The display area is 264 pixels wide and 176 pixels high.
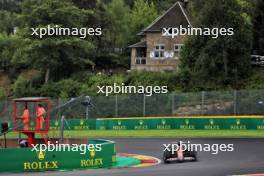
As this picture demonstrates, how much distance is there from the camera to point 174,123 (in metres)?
44.2

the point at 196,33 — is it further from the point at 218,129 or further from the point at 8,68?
the point at 8,68

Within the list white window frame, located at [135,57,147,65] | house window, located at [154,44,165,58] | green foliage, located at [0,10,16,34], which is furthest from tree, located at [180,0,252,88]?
green foliage, located at [0,10,16,34]

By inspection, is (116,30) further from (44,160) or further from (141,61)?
(44,160)

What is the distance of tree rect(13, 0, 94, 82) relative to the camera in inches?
2665

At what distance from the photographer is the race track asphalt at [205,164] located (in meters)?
19.0

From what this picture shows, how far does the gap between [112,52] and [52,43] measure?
51.1 feet

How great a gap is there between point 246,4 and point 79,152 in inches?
1917

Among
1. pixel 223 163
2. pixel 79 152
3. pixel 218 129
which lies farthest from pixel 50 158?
pixel 218 129

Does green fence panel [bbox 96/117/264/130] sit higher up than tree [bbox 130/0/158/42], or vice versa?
tree [bbox 130/0/158/42]

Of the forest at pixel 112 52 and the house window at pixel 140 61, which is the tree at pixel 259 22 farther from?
the house window at pixel 140 61

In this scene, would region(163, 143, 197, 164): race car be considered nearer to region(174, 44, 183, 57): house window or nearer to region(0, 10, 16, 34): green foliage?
region(174, 44, 183, 57): house window

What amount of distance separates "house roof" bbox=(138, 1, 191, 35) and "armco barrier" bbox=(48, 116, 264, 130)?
1101 inches

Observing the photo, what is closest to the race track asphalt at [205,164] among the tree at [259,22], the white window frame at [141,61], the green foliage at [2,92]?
the green foliage at [2,92]

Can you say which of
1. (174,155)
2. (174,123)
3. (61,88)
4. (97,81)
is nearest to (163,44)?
(97,81)
